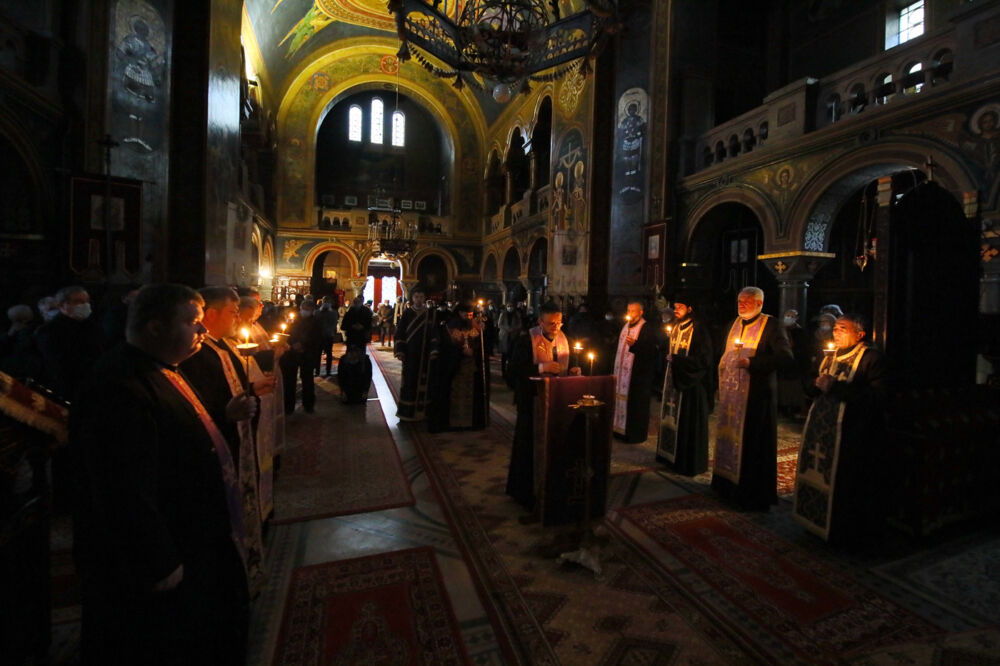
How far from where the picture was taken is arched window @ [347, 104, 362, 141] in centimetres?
2397

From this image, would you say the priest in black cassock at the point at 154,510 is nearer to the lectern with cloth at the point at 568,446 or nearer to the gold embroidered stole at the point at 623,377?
the lectern with cloth at the point at 568,446

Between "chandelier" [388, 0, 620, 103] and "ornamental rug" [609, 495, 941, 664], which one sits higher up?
"chandelier" [388, 0, 620, 103]

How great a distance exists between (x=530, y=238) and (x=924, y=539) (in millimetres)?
14689

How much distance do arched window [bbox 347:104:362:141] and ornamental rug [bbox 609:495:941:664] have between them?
79.4 feet

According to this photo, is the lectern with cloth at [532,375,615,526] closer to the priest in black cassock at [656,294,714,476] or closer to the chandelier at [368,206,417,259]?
the priest in black cassock at [656,294,714,476]

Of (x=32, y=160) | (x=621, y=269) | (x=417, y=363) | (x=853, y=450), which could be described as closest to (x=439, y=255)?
(x=621, y=269)

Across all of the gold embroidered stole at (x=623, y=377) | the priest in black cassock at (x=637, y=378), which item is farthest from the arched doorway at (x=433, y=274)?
the priest in black cassock at (x=637, y=378)

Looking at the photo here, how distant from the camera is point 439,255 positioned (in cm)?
2361

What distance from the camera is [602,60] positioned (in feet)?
40.2

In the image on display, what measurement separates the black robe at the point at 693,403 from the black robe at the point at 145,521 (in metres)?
4.62

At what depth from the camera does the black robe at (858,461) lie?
12.1ft

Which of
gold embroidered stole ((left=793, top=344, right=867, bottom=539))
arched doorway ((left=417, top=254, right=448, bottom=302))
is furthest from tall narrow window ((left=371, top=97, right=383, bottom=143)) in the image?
gold embroidered stole ((left=793, top=344, right=867, bottom=539))

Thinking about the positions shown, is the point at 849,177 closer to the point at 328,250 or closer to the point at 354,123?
the point at 328,250

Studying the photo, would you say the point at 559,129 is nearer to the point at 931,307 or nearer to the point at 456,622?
the point at 931,307
